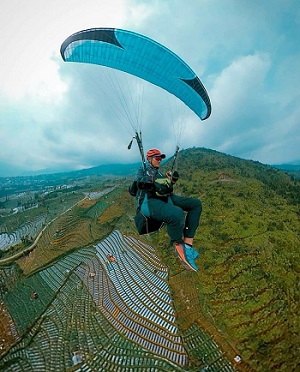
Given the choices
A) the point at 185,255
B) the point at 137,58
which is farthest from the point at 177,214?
the point at 137,58

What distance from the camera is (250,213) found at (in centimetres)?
2845

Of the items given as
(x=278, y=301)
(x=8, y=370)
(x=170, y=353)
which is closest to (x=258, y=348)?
(x=278, y=301)

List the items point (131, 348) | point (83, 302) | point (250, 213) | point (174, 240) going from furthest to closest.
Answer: point (250, 213) → point (83, 302) → point (131, 348) → point (174, 240)

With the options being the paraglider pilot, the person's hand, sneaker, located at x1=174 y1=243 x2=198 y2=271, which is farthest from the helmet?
sneaker, located at x1=174 y1=243 x2=198 y2=271

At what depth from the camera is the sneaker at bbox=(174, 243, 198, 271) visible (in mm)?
6609

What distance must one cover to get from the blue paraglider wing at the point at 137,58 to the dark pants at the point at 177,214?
3970 millimetres

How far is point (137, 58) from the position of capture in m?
8.02

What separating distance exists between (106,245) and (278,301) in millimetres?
18747

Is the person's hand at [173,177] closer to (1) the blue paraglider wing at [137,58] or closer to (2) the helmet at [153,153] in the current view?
(2) the helmet at [153,153]

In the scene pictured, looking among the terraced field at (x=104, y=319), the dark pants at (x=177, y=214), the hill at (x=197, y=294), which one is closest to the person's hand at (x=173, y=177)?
the dark pants at (x=177, y=214)

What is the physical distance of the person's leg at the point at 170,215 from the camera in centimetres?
635

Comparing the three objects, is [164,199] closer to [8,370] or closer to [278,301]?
[278,301]

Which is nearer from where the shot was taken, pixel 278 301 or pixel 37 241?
pixel 278 301

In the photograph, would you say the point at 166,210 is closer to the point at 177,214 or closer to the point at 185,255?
the point at 177,214
